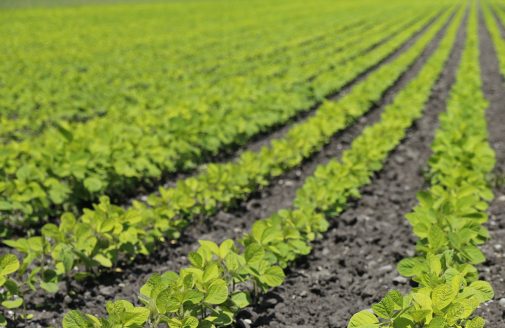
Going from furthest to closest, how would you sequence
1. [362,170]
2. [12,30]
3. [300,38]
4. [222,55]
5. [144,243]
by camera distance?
1. [12,30]
2. [300,38]
3. [222,55]
4. [362,170]
5. [144,243]

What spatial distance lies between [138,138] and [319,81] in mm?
7260

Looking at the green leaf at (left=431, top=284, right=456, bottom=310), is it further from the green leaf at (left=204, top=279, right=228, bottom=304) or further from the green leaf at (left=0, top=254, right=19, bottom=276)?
the green leaf at (left=0, top=254, right=19, bottom=276)

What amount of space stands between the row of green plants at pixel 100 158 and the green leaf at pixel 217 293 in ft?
8.08

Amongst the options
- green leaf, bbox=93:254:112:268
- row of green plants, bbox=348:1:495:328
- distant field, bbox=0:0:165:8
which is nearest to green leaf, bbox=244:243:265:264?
row of green plants, bbox=348:1:495:328

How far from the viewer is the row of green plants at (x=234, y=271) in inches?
94.9

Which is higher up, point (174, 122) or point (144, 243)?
point (174, 122)

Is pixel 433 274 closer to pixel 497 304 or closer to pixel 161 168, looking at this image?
pixel 497 304

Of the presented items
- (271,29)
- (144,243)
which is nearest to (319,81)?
(144,243)

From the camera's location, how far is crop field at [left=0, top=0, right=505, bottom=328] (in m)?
2.84

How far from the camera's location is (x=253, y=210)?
5.50 metres

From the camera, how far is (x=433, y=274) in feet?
8.38

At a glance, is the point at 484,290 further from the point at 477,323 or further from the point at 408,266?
the point at 408,266

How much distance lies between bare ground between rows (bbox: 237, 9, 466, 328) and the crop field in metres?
0.02

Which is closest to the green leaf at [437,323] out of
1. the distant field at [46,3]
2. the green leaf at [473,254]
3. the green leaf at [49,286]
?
the green leaf at [473,254]
